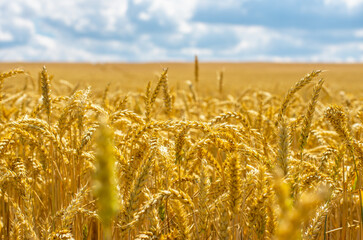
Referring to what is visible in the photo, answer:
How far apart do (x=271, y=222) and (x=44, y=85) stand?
1221 mm

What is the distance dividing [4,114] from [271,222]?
8.49ft

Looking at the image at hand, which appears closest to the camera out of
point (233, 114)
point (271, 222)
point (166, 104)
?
point (271, 222)

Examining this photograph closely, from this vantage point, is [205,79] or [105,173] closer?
[105,173]

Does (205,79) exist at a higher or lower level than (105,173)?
lower

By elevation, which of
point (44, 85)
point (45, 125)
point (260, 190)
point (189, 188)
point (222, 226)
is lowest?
point (189, 188)

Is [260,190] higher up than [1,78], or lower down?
lower down

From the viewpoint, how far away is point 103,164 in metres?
0.59

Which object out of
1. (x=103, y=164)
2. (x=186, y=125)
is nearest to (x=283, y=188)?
(x=103, y=164)

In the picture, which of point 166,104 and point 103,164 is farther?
point 166,104

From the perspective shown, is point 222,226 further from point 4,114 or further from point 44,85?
point 4,114

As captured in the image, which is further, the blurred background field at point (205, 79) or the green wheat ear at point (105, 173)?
the blurred background field at point (205, 79)

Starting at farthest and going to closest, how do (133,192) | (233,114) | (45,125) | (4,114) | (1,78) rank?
(4,114) → (1,78) → (233,114) → (45,125) → (133,192)

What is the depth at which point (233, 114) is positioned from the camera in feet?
5.71

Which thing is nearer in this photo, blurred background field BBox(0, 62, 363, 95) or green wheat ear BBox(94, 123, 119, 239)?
green wheat ear BBox(94, 123, 119, 239)
